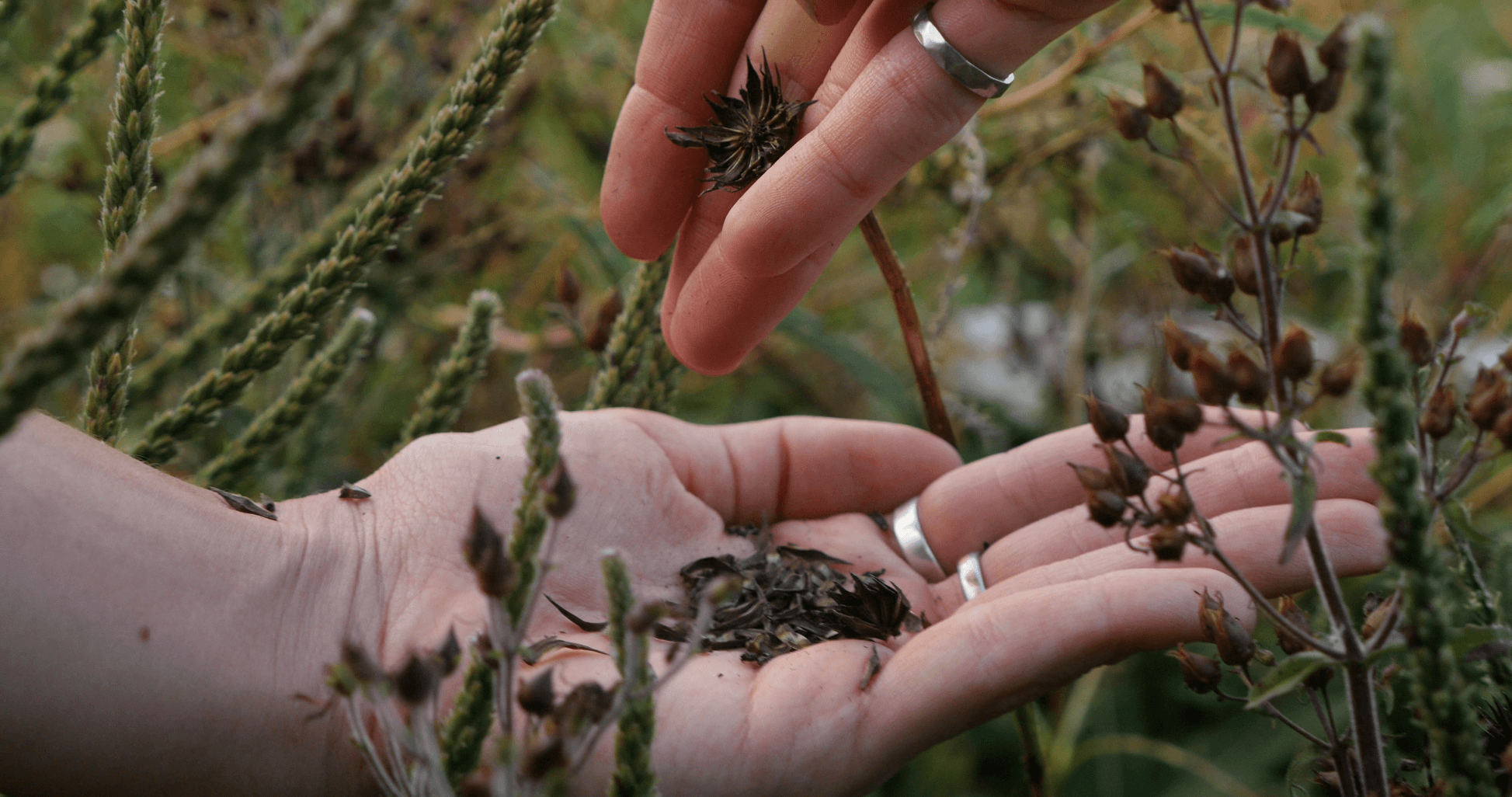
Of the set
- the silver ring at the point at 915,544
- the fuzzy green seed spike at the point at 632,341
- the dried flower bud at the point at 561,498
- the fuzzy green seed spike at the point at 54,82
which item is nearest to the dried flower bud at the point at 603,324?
the fuzzy green seed spike at the point at 632,341

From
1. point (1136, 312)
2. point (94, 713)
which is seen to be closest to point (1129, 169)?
point (1136, 312)

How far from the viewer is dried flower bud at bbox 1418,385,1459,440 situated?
0.58 metres

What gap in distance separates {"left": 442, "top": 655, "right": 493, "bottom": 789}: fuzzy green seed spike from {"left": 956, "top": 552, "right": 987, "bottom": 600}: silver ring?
671 millimetres

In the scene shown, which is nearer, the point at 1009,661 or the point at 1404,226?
the point at 1009,661

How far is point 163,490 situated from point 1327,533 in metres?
1.15

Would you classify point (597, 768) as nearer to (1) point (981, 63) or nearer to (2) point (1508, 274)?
(1) point (981, 63)

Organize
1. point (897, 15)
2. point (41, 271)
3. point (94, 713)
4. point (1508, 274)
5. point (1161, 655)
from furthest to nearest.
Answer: point (41, 271) < point (1508, 274) < point (1161, 655) < point (897, 15) < point (94, 713)

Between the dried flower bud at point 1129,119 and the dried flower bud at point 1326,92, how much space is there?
4.6 inches

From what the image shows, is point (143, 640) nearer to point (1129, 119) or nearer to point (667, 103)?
point (667, 103)

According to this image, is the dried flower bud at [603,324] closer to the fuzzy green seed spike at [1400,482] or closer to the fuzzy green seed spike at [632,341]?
the fuzzy green seed spike at [632,341]

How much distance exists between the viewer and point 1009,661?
2.50 feet

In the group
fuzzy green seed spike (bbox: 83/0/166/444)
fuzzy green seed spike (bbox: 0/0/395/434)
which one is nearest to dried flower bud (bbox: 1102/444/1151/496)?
fuzzy green seed spike (bbox: 0/0/395/434)

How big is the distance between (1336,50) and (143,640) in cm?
106

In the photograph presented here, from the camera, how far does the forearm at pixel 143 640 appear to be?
74 cm
